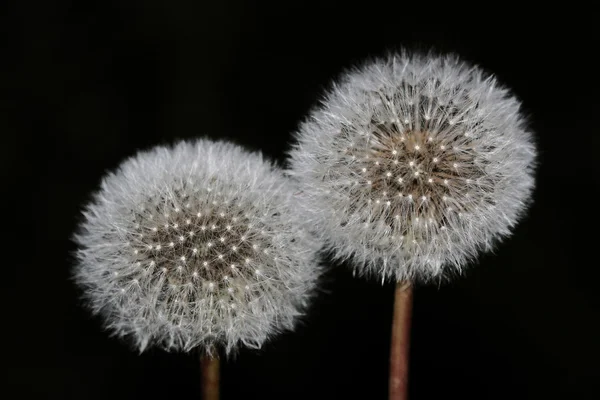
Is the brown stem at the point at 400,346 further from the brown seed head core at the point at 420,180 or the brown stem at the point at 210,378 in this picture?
the brown stem at the point at 210,378

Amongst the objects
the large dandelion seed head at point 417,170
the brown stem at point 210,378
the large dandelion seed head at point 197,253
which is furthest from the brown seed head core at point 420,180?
Answer: the brown stem at point 210,378

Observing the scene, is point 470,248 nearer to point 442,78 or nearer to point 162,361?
point 442,78

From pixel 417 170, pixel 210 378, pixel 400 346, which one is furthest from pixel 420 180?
pixel 210 378

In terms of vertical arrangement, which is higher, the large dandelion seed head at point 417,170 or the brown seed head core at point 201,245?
the large dandelion seed head at point 417,170

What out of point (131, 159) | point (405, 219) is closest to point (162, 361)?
point (131, 159)

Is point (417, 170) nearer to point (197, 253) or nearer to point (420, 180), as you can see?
point (420, 180)

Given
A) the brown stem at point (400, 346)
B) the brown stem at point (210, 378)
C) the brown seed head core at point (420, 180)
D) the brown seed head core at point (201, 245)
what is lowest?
the brown stem at point (210, 378)
